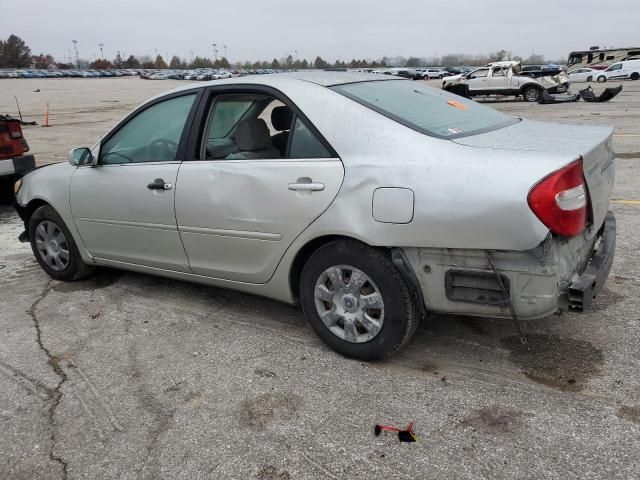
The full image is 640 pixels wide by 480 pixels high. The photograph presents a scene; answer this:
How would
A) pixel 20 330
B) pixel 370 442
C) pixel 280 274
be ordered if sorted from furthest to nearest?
pixel 20 330 < pixel 280 274 < pixel 370 442

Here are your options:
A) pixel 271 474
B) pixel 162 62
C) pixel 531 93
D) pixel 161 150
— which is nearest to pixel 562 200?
pixel 271 474

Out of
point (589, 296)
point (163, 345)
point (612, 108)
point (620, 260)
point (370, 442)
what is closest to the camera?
point (370, 442)

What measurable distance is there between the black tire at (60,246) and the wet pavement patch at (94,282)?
0.06 meters

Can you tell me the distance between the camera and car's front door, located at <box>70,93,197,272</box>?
3.88 m

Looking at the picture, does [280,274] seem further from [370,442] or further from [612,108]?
[612,108]

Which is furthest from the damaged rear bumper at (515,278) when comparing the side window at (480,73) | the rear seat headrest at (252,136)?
the side window at (480,73)

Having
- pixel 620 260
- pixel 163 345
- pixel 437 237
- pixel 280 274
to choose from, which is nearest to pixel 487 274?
pixel 437 237

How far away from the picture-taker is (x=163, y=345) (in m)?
3.69

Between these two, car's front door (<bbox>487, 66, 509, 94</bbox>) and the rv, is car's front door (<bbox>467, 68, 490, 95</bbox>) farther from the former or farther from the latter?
the rv

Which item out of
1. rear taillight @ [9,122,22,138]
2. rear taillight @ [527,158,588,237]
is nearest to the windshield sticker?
rear taillight @ [527,158,588,237]

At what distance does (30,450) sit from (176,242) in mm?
1585

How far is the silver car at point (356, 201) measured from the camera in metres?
2.71

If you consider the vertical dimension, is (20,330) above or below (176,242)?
below

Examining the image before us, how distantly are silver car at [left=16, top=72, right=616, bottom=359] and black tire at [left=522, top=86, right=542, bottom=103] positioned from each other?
2361 centimetres
